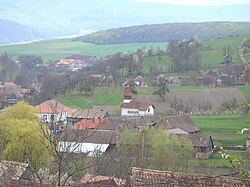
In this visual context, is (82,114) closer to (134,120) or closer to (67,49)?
(134,120)

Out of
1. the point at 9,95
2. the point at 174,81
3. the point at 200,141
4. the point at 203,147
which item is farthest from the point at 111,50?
the point at 203,147

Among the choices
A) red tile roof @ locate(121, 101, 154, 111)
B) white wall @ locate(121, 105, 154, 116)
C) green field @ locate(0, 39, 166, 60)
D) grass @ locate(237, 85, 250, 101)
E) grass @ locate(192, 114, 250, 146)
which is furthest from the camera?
green field @ locate(0, 39, 166, 60)

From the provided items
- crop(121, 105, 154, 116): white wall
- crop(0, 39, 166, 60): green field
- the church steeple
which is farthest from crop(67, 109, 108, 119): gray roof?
crop(0, 39, 166, 60): green field

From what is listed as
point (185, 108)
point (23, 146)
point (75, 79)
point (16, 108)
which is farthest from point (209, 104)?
point (23, 146)

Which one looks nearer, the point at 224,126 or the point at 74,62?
the point at 224,126

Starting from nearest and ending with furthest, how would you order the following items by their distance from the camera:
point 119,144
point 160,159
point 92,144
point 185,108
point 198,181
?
1. point 198,181
2. point 160,159
3. point 119,144
4. point 92,144
5. point 185,108

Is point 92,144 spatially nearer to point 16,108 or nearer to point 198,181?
point 16,108

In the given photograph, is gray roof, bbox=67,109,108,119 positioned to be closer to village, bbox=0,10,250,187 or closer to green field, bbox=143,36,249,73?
village, bbox=0,10,250,187
